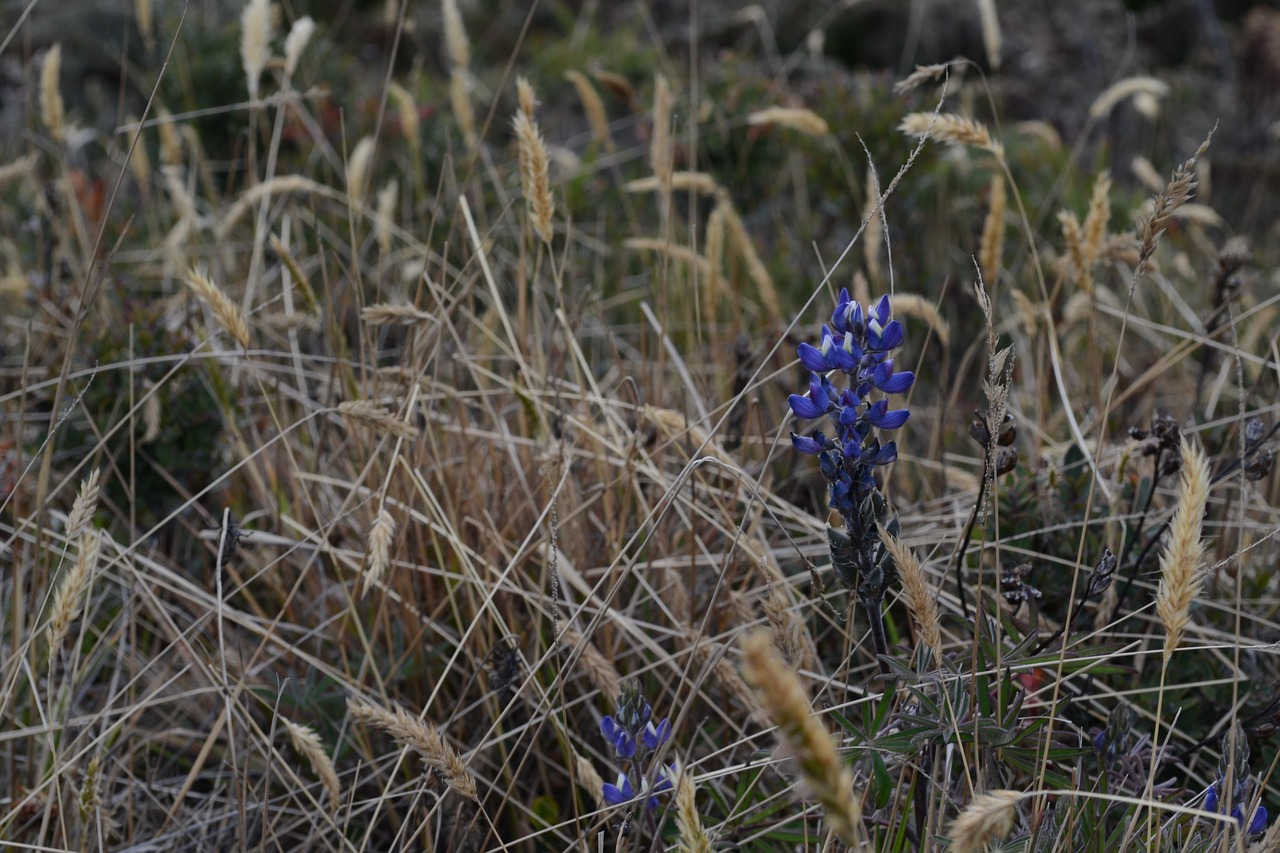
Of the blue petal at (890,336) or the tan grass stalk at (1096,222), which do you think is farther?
the tan grass stalk at (1096,222)

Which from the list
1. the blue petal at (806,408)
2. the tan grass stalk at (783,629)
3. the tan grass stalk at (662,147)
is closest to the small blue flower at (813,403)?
the blue petal at (806,408)

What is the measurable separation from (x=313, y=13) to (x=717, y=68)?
335 centimetres

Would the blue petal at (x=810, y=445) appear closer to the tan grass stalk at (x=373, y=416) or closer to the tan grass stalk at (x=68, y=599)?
the tan grass stalk at (x=373, y=416)

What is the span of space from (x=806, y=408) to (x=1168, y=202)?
1.84 ft

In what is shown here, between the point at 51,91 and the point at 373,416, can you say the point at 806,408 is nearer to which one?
the point at 373,416

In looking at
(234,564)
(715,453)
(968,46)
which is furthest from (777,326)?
(968,46)

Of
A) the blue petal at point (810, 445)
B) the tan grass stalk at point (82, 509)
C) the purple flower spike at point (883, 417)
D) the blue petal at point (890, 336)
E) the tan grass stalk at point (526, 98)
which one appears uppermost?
the tan grass stalk at point (526, 98)

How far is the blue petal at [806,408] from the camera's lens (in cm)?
142

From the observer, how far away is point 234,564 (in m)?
2.44

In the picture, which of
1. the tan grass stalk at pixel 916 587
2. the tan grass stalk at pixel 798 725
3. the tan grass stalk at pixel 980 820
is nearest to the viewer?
the tan grass stalk at pixel 798 725

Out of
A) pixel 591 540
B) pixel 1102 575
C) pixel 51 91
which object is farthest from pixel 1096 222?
pixel 51 91

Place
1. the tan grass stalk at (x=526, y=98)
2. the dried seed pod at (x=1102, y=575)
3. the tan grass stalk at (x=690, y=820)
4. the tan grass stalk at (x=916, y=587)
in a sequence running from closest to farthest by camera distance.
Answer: the tan grass stalk at (x=690, y=820)
the tan grass stalk at (x=916, y=587)
the dried seed pod at (x=1102, y=575)
the tan grass stalk at (x=526, y=98)

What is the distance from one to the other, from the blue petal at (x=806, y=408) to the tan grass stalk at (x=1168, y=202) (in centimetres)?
46

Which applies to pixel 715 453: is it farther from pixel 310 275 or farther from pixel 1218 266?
pixel 310 275
